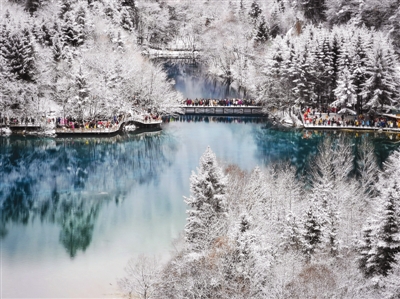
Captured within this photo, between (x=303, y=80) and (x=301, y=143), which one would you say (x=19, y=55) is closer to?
(x=303, y=80)

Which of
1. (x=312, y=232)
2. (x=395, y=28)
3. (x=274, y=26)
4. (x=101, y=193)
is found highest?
(x=274, y=26)

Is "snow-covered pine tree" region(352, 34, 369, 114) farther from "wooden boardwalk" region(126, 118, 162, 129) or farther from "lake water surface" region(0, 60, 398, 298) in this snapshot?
"wooden boardwalk" region(126, 118, 162, 129)

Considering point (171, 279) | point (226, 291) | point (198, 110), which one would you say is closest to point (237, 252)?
point (226, 291)

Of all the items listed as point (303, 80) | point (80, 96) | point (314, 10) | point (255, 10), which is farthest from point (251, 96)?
point (314, 10)

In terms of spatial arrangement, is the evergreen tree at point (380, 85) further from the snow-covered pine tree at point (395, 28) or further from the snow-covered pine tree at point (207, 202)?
the snow-covered pine tree at point (207, 202)

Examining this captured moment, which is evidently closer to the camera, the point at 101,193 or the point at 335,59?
the point at 101,193

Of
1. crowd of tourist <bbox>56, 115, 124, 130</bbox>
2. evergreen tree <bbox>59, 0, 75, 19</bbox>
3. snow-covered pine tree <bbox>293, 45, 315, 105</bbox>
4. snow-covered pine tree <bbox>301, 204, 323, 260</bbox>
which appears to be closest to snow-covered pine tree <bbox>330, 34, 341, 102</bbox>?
snow-covered pine tree <bbox>293, 45, 315, 105</bbox>

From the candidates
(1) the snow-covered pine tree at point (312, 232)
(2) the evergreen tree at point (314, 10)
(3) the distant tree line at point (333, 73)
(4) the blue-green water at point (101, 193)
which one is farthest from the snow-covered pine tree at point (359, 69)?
(2) the evergreen tree at point (314, 10)
